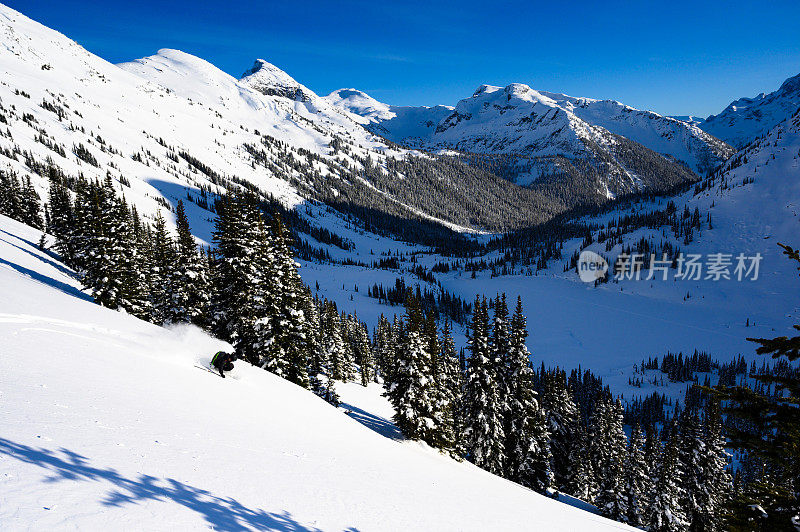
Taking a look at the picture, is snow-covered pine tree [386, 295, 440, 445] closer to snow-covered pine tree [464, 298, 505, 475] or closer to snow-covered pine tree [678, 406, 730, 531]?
snow-covered pine tree [464, 298, 505, 475]

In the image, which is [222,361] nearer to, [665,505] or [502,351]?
[502,351]

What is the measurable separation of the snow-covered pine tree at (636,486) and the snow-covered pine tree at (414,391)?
2369cm

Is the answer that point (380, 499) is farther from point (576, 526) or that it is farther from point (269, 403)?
point (576, 526)

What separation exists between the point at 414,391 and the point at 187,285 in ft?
72.1

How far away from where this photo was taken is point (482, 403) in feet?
104

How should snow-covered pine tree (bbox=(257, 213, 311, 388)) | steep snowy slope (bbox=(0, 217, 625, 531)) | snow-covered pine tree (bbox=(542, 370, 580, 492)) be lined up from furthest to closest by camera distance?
snow-covered pine tree (bbox=(542, 370, 580, 492)) → snow-covered pine tree (bbox=(257, 213, 311, 388)) → steep snowy slope (bbox=(0, 217, 625, 531))

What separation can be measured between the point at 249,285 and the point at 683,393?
161m

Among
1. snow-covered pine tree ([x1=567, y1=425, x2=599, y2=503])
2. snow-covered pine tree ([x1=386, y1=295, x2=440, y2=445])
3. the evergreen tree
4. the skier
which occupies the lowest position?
snow-covered pine tree ([x1=567, y1=425, x2=599, y2=503])

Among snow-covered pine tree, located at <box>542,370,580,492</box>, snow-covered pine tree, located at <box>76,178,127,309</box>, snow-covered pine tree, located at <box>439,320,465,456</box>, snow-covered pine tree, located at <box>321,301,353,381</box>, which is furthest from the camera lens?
snow-covered pine tree, located at <box>321,301,353,381</box>

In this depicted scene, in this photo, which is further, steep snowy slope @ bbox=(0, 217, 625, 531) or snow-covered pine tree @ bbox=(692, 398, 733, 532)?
snow-covered pine tree @ bbox=(692, 398, 733, 532)

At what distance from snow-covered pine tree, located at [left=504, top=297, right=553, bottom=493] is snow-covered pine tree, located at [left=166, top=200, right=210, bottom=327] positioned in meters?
26.6

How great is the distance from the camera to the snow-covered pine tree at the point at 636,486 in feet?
122

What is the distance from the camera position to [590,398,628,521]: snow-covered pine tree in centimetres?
3747

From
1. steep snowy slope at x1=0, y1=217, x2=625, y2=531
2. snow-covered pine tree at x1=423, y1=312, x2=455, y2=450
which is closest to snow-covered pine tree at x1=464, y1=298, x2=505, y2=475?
snow-covered pine tree at x1=423, y1=312, x2=455, y2=450
